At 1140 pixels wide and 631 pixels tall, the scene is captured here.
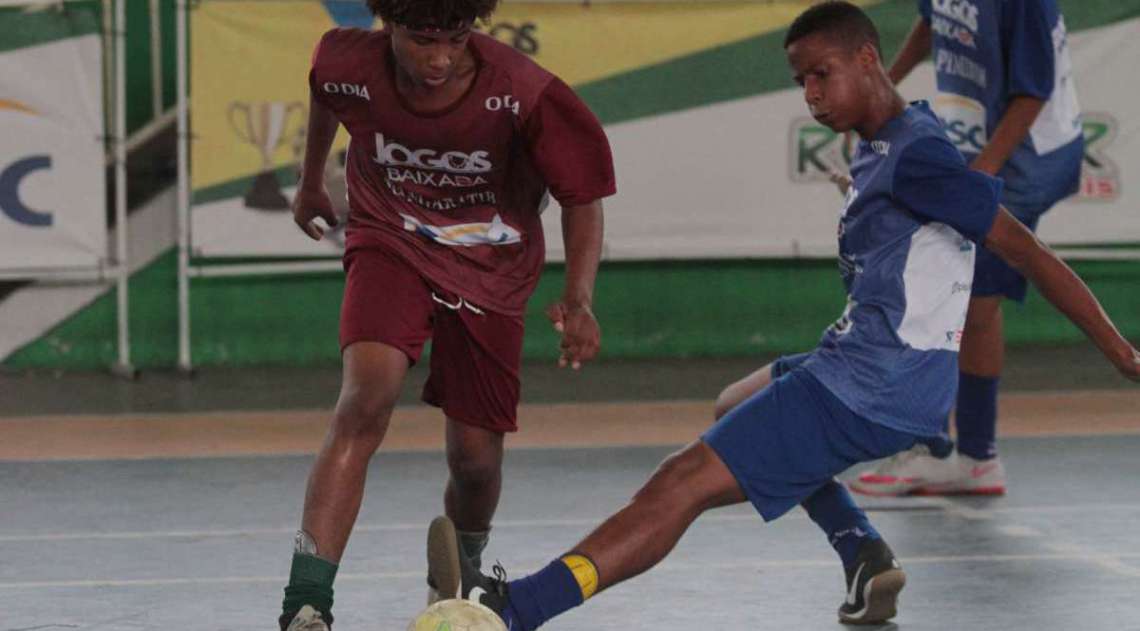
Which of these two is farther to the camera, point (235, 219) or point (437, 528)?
point (235, 219)

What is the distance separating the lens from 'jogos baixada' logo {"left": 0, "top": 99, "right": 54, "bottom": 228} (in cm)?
1080

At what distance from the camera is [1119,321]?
1204 centimetres

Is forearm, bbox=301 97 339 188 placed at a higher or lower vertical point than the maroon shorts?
higher

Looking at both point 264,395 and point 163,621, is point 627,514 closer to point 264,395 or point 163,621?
point 163,621

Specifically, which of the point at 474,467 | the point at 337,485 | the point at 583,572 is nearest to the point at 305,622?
the point at 337,485

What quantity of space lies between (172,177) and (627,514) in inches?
275

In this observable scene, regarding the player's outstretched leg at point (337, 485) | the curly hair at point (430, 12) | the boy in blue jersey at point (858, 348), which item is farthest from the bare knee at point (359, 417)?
the curly hair at point (430, 12)

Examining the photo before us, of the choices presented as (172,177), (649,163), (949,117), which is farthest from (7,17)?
(949,117)

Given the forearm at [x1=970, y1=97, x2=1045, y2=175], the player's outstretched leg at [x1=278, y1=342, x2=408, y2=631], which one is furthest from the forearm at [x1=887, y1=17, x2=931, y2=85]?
the player's outstretched leg at [x1=278, y1=342, x2=408, y2=631]

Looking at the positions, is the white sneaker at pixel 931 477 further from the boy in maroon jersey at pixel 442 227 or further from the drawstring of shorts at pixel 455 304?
the drawstring of shorts at pixel 455 304

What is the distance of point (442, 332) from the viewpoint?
533cm

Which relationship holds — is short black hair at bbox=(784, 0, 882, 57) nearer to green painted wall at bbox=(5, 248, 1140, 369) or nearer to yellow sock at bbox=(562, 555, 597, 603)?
yellow sock at bbox=(562, 555, 597, 603)

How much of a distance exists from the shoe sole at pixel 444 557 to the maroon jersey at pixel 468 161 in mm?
621

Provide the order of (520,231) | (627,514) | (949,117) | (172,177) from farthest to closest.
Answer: (172,177) < (949,117) < (520,231) < (627,514)
